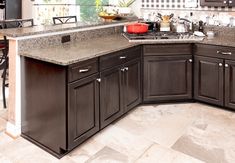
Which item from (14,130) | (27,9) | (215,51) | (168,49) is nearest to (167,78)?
(168,49)

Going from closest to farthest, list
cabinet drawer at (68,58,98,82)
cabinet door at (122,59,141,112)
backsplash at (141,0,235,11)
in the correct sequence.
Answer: cabinet drawer at (68,58,98,82)
cabinet door at (122,59,141,112)
backsplash at (141,0,235,11)

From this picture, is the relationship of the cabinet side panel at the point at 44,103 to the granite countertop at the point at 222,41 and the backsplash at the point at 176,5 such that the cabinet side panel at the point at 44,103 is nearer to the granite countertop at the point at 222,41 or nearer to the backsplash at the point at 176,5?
the granite countertop at the point at 222,41

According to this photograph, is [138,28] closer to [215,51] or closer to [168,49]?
[168,49]

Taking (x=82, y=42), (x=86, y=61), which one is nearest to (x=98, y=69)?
(x=86, y=61)

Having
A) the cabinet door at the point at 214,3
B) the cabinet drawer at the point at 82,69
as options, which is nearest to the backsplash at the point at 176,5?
the cabinet door at the point at 214,3

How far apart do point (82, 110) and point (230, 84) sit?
1884mm

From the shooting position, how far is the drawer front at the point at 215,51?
3.29 metres

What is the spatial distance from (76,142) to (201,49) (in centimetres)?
196

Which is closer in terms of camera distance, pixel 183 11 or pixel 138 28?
pixel 138 28

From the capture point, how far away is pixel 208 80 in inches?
140

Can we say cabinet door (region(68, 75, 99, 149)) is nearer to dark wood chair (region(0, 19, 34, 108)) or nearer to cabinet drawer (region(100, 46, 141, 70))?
cabinet drawer (region(100, 46, 141, 70))

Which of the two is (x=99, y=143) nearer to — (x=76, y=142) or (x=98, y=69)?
(x=76, y=142)

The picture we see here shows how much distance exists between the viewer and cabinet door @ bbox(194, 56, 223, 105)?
11.3ft

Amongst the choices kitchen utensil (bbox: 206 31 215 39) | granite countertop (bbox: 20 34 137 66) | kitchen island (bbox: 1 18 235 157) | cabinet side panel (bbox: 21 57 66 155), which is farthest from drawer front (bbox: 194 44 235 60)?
cabinet side panel (bbox: 21 57 66 155)
